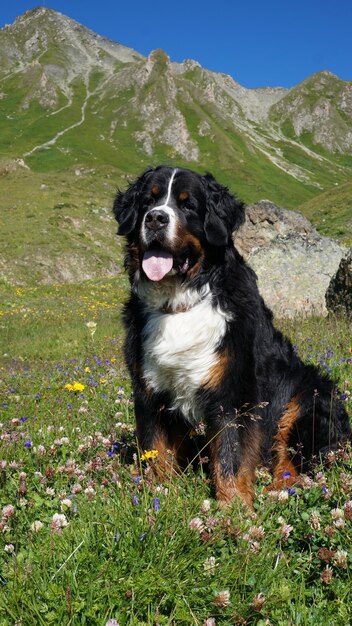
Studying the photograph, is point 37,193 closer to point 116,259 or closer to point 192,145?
point 116,259

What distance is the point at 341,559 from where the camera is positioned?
2623 mm

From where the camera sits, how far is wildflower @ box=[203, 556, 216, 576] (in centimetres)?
253

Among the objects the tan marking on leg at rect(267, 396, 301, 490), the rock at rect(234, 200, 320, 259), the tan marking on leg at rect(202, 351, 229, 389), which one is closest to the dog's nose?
the tan marking on leg at rect(202, 351, 229, 389)

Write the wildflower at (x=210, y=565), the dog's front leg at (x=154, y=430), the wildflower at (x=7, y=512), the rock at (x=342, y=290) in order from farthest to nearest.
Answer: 1. the rock at (x=342, y=290)
2. the dog's front leg at (x=154, y=430)
3. the wildflower at (x=7, y=512)
4. the wildflower at (x=210, y=565)

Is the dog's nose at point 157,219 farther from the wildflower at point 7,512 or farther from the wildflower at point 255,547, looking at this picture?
the wildflower at point 255,547

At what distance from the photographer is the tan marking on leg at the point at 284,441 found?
428cm

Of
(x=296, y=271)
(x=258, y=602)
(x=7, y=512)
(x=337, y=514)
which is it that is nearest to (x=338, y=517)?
(x=337, y=514)

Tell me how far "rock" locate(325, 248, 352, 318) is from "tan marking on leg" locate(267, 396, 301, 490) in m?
5.72

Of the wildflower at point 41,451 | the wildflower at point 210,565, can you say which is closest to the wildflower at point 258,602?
the wildflower at point 210,565

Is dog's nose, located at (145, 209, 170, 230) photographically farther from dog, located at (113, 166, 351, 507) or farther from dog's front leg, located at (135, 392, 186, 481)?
dog's front leg, located at (135, 392, 186, 481)

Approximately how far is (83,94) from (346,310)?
151677 millimetres

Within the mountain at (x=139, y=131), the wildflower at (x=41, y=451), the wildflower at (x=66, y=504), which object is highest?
the mountain at (x=139, y=131)

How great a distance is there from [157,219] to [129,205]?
2.65 feet

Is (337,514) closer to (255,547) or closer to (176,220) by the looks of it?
(255,547)
